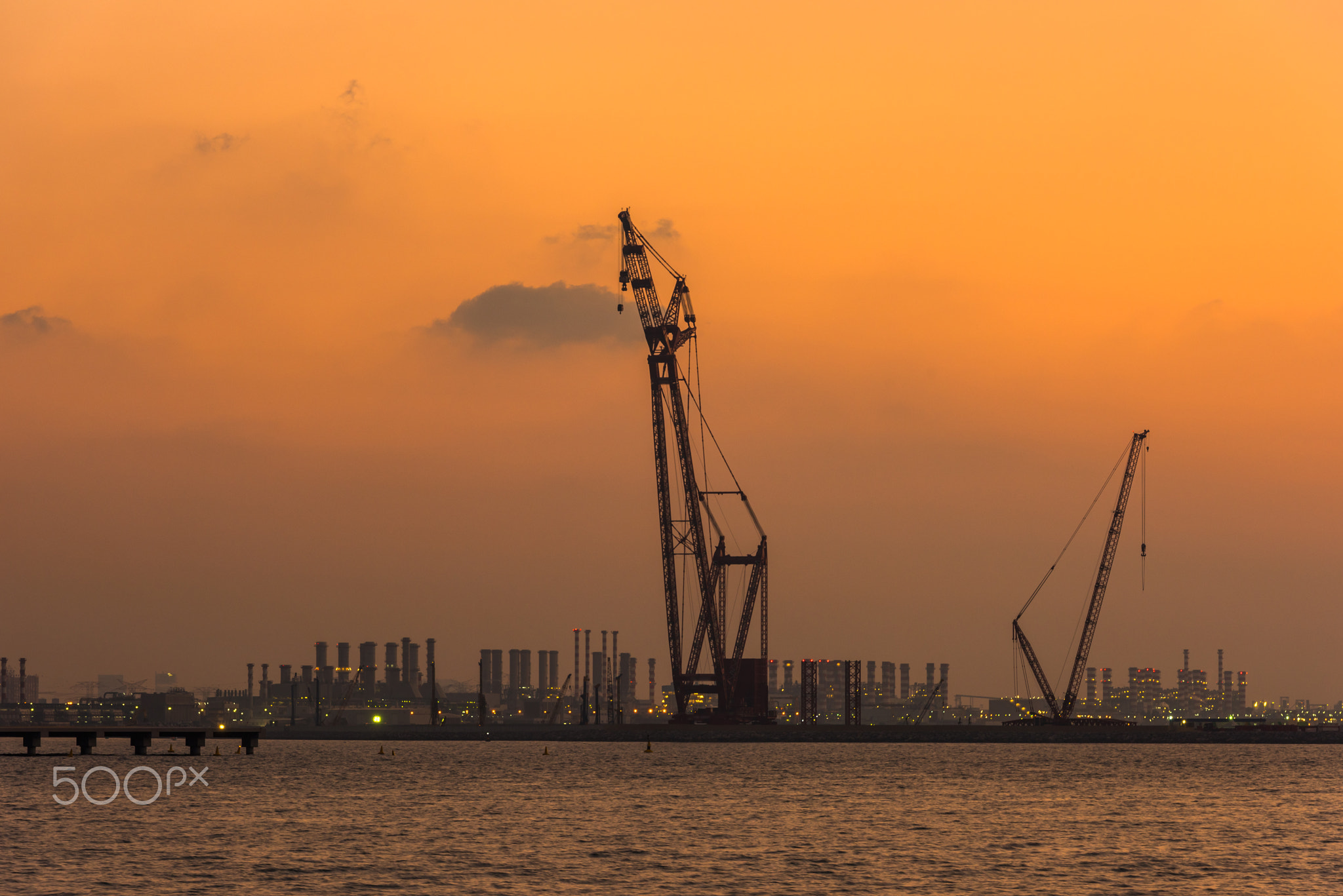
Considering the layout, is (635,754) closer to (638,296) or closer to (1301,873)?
(638,296)

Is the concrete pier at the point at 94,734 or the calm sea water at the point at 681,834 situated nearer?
the calm sea water at the point at 681,834

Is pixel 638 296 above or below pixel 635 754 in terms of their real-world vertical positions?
above

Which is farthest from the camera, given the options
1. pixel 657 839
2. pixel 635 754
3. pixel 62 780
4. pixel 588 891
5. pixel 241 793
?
pixel 635 754

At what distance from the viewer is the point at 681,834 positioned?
77500mm

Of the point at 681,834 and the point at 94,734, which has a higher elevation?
the point at 681,834

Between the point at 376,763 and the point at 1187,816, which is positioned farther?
the point at 376,763

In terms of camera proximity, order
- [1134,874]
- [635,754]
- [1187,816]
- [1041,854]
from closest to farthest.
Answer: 1. [1134,874]
2. [1041,854]
3. [1187,816]
4. [635,754]

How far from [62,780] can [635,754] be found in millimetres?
84322

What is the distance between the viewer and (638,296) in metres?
196

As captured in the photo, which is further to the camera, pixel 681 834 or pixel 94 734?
pixel 94 734

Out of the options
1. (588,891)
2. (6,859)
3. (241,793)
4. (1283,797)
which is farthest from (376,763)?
(588,891)

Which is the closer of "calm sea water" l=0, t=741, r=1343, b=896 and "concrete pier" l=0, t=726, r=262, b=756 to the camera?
"calm sea water" l=0, t=741, r=1343, b=896

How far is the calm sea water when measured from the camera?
5922cm

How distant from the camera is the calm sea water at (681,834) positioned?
59.2 meters
